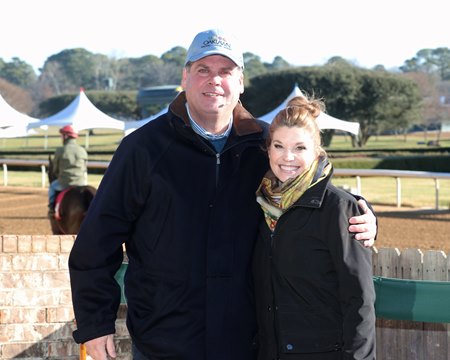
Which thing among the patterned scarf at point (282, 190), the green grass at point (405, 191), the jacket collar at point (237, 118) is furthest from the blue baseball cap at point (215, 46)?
the green grass at point (405, 191)

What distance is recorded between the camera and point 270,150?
2635 millimetres

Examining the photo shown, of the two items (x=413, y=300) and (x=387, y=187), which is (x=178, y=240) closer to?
(x=413, y=300)

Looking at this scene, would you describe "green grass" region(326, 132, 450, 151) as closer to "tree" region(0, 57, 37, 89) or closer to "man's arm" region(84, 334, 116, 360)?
"man's arm" region(84, 334, 116, 360)

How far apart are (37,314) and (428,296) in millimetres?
2069

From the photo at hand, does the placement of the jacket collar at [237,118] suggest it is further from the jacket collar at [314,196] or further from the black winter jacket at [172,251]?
the jacket collar at [314,196]

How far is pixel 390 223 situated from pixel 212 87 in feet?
39.9

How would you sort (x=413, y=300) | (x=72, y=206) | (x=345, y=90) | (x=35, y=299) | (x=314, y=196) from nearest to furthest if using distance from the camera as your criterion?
1. (x=314, y=196)
2. (x=413, y=300)
3. (x=35, y=299)
4. (x=72, y=206)
5. (x=345, y=90)

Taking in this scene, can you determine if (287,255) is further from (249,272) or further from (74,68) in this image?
(74,68)

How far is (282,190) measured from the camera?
2553 millimetres

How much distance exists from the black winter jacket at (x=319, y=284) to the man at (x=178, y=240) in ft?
0.25

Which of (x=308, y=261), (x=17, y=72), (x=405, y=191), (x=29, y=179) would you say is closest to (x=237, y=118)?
(x=308, y=261)

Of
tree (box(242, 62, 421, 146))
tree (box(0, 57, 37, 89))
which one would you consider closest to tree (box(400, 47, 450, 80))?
tree (box(0, 57, 37, 89))

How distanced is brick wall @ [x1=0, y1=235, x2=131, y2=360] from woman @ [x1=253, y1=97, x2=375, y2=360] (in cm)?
193

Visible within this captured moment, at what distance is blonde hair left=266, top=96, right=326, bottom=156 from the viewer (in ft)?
8.43
